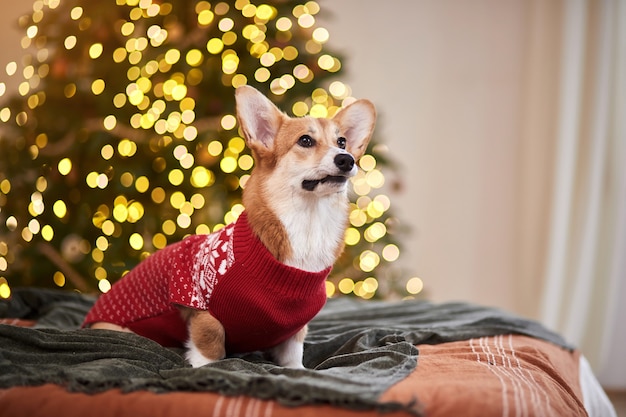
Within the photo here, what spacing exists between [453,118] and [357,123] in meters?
2.66

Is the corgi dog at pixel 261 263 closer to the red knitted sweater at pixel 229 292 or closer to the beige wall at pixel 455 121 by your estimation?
the red knitted sweater at pixel 229 292

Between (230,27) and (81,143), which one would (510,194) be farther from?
(81,143)

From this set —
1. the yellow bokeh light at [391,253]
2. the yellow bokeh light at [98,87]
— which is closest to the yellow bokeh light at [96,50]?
the yellow bokeh light at [98,87]

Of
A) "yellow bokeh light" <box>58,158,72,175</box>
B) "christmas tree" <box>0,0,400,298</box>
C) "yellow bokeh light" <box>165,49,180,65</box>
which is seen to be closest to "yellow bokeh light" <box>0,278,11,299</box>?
"christmas tree" <box>0,0,400,298</box>

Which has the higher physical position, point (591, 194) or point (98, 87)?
point (98, 87)

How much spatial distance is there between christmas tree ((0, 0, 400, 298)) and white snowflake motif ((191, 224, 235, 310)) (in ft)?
3.90

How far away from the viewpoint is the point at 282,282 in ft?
5.31

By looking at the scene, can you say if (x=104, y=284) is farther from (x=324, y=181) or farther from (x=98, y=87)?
(x=324, y=181)

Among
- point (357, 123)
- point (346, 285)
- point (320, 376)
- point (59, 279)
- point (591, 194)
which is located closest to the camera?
point (320, 376)

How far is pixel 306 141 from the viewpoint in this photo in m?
1.75

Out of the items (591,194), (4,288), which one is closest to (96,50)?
(4,288)

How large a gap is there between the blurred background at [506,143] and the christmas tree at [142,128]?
0.83m

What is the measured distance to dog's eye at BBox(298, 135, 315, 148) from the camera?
1.75 meters

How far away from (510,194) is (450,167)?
17.4 inches
